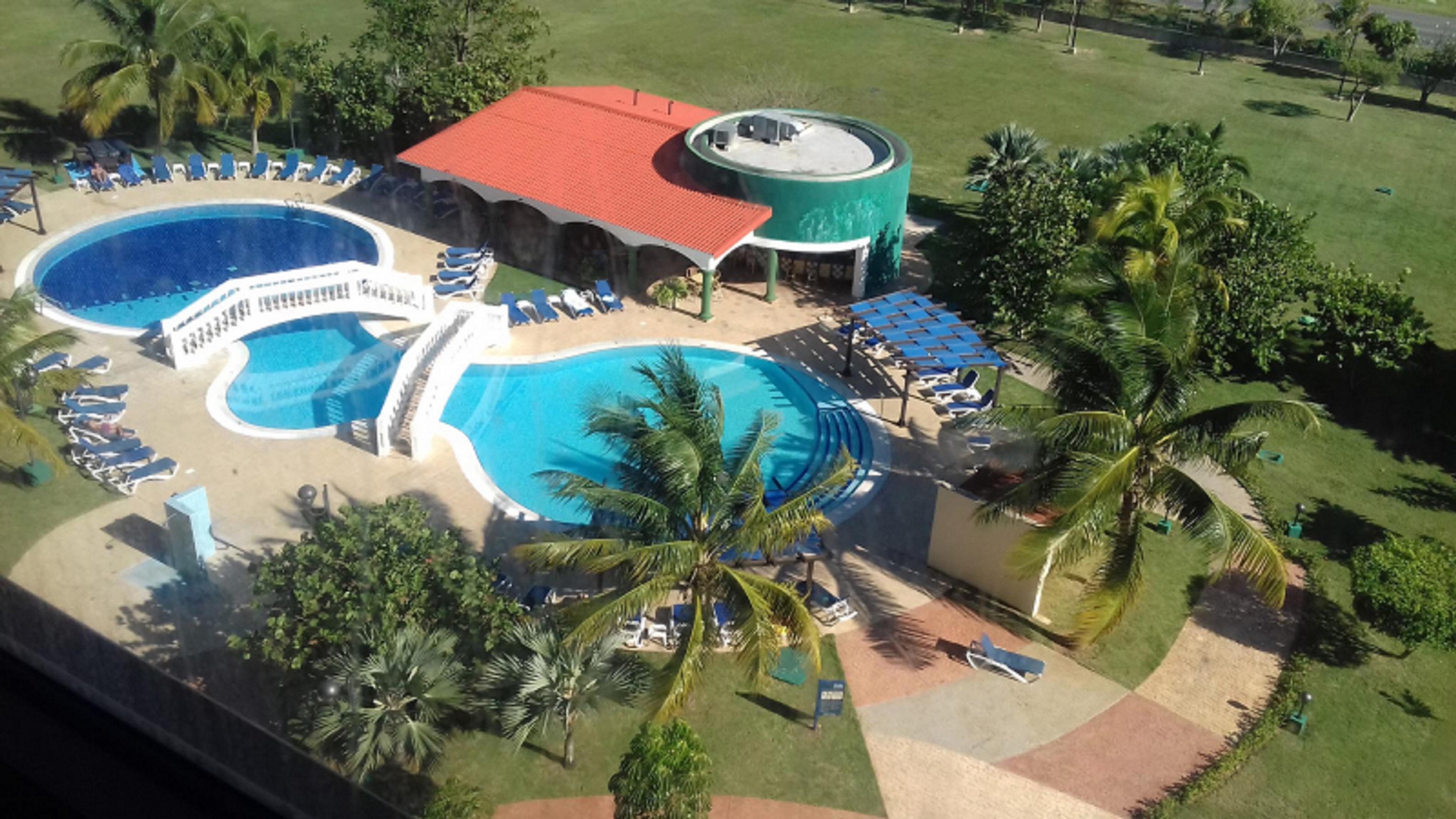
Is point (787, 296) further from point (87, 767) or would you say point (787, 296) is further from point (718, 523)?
point (87, 767)

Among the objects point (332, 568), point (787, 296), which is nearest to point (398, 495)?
point (332, 568)

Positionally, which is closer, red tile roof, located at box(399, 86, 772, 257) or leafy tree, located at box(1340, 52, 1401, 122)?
red tile roof, located at box(399, 86, 772, 257)

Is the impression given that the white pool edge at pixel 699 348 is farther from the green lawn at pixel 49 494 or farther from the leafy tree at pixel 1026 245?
the green lawn at pixel 49 494

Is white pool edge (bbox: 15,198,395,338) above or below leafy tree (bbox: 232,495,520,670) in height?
below

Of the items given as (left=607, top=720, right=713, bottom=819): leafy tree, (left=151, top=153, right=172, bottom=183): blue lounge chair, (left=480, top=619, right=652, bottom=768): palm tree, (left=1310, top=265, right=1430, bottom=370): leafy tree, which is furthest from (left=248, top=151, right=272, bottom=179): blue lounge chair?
(left=1310, top=265, right=1430, bottom=370): leafy tree

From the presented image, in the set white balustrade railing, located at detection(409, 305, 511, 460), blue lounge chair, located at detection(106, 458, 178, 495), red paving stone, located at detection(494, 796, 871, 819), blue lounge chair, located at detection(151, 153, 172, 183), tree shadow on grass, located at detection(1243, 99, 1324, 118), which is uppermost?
tree shadow on grass, located at detection(1243, 99, 1324, 118)

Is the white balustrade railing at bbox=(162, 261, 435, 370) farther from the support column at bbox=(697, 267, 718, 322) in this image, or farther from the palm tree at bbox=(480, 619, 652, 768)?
the palm tree at bbox=(480, 619, 652, 768)

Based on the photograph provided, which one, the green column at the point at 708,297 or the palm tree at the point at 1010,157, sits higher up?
the palm tree at the point at 1010,157

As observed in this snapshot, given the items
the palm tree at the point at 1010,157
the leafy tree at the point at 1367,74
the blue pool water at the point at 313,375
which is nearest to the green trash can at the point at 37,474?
the blue pool water at the point at 313,375
